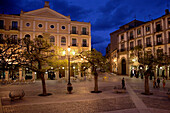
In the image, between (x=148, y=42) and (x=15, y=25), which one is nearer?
(x=15, y=25)

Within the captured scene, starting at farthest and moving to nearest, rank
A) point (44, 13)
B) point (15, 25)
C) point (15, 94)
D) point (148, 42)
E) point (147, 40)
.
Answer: point (147, 40)
point (148, 42)
point (44, 13)
point (15, 25)
point (15, 94)

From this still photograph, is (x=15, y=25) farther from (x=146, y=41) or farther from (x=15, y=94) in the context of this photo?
(x=146, y=41)

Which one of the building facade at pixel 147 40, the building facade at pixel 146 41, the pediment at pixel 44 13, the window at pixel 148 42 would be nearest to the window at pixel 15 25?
the pediment at pixel 44 13

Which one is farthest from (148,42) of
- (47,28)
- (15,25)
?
(15,25)

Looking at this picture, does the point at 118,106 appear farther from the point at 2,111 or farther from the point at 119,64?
the point at 119,64

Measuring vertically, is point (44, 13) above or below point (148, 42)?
above

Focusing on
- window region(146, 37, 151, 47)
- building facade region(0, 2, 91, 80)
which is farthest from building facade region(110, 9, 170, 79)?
building facade region(0, 2, 91, 80)

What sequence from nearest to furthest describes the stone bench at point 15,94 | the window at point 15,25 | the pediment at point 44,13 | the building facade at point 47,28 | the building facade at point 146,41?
the stone bench at point 15,94, the building facade at point 146,41, the building facade at point 47,28, the window at point 15,25, the pediment at point 44,13

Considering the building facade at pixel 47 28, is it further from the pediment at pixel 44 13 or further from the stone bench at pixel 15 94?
the stone bench at pixel 15 94

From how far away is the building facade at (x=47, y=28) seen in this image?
91.5 ft

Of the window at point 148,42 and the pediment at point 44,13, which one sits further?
the window at point 148,42

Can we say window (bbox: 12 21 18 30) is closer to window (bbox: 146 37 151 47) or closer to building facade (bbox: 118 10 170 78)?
building facade (bbox: 118 10 170 78)

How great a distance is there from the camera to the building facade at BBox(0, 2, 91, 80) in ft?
91.5

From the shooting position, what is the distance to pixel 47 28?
3020cm
